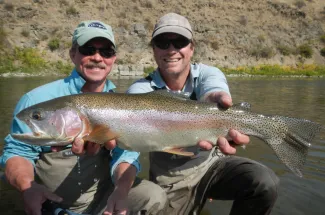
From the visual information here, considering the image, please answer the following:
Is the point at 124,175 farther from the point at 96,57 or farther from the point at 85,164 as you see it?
the point at 96,57

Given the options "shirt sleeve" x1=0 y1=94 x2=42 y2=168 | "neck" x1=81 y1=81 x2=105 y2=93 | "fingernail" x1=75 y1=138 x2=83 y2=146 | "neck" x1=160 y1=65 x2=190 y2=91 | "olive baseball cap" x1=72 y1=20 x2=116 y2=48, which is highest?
"olive baseball cap" x1=72 y1=20 x2=116 y2=48

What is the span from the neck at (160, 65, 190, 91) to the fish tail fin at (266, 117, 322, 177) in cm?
118

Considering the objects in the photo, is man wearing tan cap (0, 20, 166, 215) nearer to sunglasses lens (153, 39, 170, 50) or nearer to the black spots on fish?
the black spots on fish

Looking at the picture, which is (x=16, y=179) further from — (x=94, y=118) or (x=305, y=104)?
(x=305, y=104)

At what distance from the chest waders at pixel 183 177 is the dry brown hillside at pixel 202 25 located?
30.8 metres

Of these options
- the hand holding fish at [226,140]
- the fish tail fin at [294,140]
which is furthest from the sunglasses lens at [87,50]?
the fish tail fin at [294,140]

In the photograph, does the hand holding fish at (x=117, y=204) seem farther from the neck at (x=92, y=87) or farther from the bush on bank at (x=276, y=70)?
the bush on bank at (x=276, y=70)

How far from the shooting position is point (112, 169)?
11.4ft

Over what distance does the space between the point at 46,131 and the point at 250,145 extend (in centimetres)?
533

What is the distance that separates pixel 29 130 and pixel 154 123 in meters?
1.16

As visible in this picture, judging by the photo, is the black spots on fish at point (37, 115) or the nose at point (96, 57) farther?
the nose at point (96, 57)

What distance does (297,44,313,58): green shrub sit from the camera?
1730 inches

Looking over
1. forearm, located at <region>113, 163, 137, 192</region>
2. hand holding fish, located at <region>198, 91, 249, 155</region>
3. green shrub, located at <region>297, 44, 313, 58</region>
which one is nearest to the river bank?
green shrub, located at <region>297, 44, 313, 58</region>

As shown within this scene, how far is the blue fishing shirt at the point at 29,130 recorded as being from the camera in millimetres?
3312
